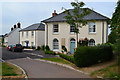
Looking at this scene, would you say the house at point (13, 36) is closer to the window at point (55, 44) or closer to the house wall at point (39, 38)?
the house wall at point (39, 38)

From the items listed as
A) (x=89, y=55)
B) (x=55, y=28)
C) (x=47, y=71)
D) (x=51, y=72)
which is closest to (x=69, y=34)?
(x=55, y=28)

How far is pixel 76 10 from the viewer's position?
874 inches

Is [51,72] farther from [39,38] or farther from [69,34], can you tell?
[39,38]

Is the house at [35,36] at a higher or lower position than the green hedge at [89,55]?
higher

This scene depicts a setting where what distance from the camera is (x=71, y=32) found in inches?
1255

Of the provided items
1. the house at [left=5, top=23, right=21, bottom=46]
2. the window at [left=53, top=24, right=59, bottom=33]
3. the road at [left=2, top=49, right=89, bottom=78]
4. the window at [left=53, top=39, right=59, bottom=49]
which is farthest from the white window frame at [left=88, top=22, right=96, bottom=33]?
the house at [left=5, top=23, right=21, bottom=46]

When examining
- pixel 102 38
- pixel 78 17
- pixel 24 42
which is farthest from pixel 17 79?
pixel 24 42

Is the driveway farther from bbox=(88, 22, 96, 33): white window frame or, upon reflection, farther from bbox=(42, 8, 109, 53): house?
bbox=(88, 22, 96, 33): white window frame

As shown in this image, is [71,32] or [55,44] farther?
[55,44]

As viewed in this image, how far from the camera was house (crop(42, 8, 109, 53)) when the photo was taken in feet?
98.1

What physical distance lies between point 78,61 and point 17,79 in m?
6.39

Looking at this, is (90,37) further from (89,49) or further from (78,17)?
(89,49)

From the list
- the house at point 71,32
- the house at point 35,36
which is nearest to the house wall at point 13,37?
the house at point 35,36

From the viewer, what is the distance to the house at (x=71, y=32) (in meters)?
29.9
